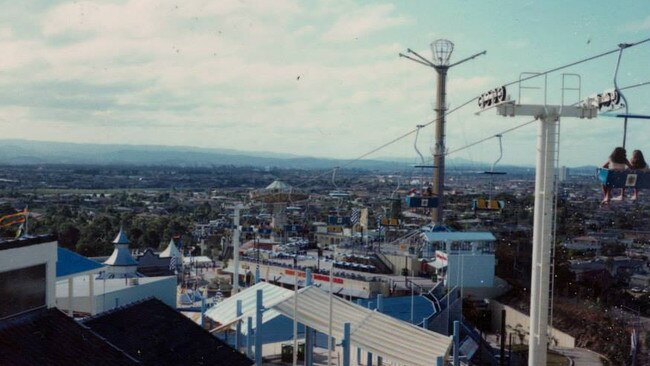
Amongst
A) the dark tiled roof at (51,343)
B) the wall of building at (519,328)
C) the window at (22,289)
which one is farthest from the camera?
the wall of building at (519,328)

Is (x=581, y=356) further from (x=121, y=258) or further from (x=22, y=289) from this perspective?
(x=121, y=258)

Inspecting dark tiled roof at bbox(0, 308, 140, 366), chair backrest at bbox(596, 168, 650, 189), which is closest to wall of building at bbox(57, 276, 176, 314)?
dark tiled roof at bbox(0, 308, 140, 366)

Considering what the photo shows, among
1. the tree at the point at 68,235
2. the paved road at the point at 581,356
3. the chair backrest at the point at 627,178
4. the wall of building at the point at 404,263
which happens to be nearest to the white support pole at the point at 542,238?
the chair backrest at the point at 627,178

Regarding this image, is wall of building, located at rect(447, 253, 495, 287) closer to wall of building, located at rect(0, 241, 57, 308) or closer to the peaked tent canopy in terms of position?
the peaked tent canopy

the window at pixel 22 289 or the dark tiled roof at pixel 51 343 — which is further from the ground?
the window at pixel 22 289

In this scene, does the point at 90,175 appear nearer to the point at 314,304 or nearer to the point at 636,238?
the point at 636,238

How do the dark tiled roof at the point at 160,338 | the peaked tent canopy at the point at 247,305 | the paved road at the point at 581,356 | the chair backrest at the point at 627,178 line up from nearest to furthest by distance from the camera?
the chair backrest at the point at 627,178 → the dark tiled roof at the point at 160,338 → the peaked tent canopy at the point at 247,305 → the paved road at the point at 581,356

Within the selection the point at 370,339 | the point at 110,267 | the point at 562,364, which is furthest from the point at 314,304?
the point at 110,267

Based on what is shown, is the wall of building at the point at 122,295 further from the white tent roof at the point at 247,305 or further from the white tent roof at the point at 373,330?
the white tent roof at the point at 373,330
